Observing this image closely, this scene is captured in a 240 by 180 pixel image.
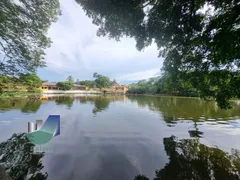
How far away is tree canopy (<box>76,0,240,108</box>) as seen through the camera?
3497 millimetres

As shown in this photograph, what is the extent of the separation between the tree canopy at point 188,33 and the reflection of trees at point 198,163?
6.90 feet

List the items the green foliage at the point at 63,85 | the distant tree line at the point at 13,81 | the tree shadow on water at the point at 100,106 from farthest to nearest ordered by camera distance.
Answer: the green foliage at the point at 63,85 < the tree shadow on water at the point at 100,106 < the distant tree line at the point at 13,81

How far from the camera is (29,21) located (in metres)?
5.97

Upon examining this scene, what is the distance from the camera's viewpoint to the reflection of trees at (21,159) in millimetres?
3799

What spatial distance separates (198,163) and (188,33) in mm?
4400

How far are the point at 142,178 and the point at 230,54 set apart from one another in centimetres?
397

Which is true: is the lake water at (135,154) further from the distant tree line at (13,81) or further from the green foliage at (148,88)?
the green foliage at (148,88)

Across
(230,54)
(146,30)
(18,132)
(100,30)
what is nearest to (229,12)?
(230,54)

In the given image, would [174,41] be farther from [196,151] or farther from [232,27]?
[196,151]

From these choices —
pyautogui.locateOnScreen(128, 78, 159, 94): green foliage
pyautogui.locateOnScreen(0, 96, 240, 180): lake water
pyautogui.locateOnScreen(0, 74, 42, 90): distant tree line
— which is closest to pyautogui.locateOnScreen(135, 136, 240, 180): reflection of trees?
pyautogui.locateOnScreen(0, 96, 240, 180): lake water

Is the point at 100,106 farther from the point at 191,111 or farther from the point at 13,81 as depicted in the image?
the point at 13,81

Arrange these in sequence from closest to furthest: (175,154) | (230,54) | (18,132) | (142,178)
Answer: (230,54)
(142,178)
(175,154)
(18,132)

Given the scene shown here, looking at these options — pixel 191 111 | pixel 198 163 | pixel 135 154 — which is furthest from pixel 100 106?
pixel 198 163

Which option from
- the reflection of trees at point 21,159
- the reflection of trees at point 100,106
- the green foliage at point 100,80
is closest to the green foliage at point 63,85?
the green foliage at point 100,80
